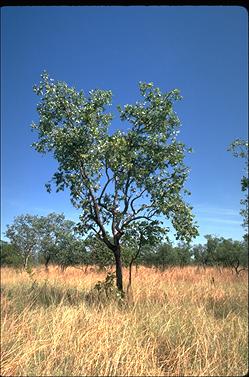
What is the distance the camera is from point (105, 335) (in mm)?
5977

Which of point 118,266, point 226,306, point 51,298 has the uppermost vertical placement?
point 118,266

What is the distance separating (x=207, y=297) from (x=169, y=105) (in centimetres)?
462

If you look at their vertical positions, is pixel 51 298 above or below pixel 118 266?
below

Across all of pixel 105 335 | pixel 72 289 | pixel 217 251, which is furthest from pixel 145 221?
pixel 217 251

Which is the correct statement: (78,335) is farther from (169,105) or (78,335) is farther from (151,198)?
(169,105)

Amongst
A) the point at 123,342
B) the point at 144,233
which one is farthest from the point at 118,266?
the point at 123,342

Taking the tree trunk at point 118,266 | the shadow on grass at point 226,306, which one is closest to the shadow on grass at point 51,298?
the tree trunk at point 118,266

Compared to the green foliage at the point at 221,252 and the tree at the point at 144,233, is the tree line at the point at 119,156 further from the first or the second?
the green foliage at the point at 221,252

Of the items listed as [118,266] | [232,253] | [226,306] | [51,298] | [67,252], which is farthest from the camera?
[232,253]

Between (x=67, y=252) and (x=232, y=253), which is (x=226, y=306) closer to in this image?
(x=67, y=252)

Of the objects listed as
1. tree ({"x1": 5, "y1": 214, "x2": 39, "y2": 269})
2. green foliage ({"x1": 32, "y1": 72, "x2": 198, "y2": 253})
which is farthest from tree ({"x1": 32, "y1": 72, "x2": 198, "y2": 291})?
tree ({"x1": 5, "y1": 214, "x2": 39, "y2": 269})

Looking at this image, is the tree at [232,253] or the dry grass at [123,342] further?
the tree at [232,253]

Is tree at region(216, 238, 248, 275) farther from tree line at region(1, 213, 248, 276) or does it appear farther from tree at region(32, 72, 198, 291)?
tree at region(32, 72, 198, 291)

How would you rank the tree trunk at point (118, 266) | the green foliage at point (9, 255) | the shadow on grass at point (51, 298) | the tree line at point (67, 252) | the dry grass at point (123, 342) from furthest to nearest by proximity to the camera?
1. the green foliage at point (9, 255)
2. the tree line at point (67, 252)
3. the tree trunk at point (118, 266)
4. the shadow on grass at point (51, 298)
5. the dry grass at point (123, 342)
